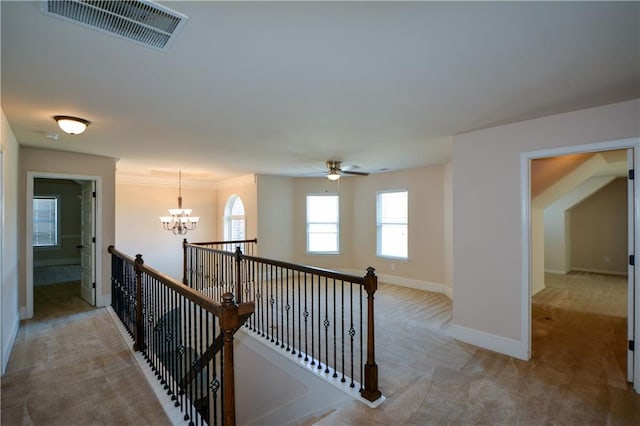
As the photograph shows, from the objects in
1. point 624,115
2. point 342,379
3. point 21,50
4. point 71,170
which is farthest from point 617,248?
point 71,170

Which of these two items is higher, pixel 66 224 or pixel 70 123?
pixel 70 123

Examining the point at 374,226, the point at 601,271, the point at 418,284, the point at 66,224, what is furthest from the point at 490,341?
the point at 66,224

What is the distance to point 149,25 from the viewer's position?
61.4 inches

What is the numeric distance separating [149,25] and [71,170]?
169 inches

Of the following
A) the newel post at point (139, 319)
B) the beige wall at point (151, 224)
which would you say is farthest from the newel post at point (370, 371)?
the beige wall at point (151, 224)

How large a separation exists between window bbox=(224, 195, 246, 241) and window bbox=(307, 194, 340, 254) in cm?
176

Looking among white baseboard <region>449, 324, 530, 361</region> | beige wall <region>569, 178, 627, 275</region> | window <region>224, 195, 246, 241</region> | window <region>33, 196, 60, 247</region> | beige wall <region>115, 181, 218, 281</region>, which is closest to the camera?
white baseboard <region>449, 324, 530, 361</region>

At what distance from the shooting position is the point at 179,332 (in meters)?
2.48

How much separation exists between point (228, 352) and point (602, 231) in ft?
31.6

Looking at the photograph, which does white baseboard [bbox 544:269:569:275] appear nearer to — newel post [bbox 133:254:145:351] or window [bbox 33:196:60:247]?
newel post [bbox 133:254:145:351]

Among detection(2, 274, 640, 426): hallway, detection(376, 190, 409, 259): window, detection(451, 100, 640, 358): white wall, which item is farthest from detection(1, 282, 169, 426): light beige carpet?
detection(376, 190, 409, 259): window

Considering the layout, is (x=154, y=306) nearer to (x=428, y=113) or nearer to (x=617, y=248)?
(x=428, y=113)

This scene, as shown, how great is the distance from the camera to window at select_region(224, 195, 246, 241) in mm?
7686

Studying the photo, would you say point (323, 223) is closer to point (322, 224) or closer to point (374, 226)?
point (322, 224)
